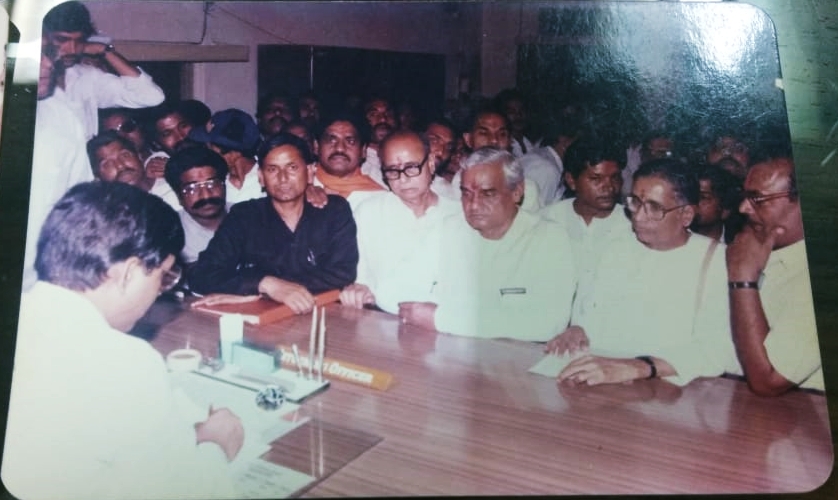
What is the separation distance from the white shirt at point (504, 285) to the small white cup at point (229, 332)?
26cm

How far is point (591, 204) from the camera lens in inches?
40.4

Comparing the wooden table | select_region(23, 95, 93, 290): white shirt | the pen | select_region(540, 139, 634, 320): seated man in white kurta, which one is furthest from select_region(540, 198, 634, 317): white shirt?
select_region(23, 95, 93, 290): white shirt

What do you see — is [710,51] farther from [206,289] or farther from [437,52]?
[206,289]

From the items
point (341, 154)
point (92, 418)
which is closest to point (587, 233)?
point (341, 154)

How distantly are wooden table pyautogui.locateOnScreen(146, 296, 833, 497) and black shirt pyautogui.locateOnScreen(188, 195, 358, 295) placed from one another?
0.07m

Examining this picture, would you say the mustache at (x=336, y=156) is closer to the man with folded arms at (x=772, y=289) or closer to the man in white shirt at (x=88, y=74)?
the man in white shirt at (x=88, y=74)

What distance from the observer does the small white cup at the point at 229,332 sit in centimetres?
96

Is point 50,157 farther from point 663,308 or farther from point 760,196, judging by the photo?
point 760,196

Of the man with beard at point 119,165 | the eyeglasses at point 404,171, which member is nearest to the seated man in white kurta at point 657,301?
the eyeglasses at point 404,171

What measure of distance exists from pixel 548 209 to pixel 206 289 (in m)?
0.48

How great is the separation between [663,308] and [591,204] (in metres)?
0.17

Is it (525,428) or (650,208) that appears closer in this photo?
(525,428)

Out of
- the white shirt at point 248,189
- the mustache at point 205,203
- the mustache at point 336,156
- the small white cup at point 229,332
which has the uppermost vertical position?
the mustache at point 336,156

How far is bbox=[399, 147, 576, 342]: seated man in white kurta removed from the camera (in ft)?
3.23
